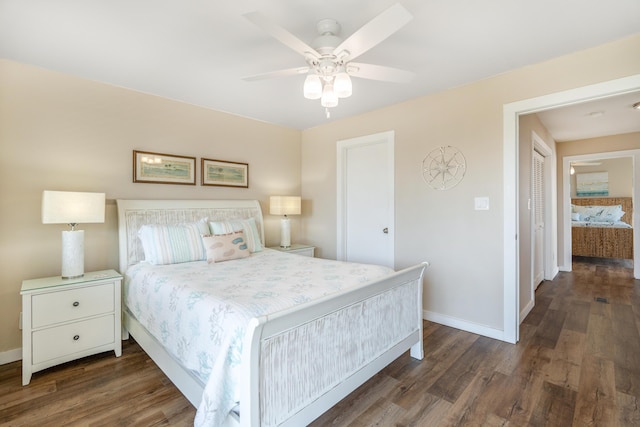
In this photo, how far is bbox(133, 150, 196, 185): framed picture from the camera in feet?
9.98

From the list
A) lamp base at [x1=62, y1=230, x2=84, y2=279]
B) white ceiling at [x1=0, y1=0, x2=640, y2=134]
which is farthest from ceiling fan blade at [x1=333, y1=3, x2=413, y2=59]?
lamp base at [x1=62, y1=230, x2=84, y2=279]

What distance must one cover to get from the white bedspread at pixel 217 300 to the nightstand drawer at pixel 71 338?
0.77 ft

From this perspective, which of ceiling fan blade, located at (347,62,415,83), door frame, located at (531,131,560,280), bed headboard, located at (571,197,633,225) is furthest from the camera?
bed headboard, located at (571,197,633,225)

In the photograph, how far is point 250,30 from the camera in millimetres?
1976

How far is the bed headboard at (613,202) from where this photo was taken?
259 inches

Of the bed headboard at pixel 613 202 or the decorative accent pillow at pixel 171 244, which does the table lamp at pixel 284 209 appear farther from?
the bed headboard at pixel 613 202

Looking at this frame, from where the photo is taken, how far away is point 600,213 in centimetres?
691

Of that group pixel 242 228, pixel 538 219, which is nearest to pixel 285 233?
pixel 242 228

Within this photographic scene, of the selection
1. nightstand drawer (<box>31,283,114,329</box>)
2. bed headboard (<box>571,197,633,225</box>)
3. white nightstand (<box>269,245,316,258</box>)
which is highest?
bed headboard (<box>571,197,633,225</box>)

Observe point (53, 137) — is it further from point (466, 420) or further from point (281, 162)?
point (466, 420)

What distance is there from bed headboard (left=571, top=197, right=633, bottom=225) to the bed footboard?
24.8 ft

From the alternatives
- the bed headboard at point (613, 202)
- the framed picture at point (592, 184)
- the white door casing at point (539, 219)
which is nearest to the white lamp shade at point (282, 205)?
the white door casing at point (539, 219)

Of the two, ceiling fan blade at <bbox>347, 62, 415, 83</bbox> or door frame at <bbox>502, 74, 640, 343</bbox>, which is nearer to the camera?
ceiling fan blade at <bbox>347, 62, 415, 83</bbox>

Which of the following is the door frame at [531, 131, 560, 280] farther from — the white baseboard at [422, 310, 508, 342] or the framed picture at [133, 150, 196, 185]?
the framed picture at [133, 150, 196, 185]
